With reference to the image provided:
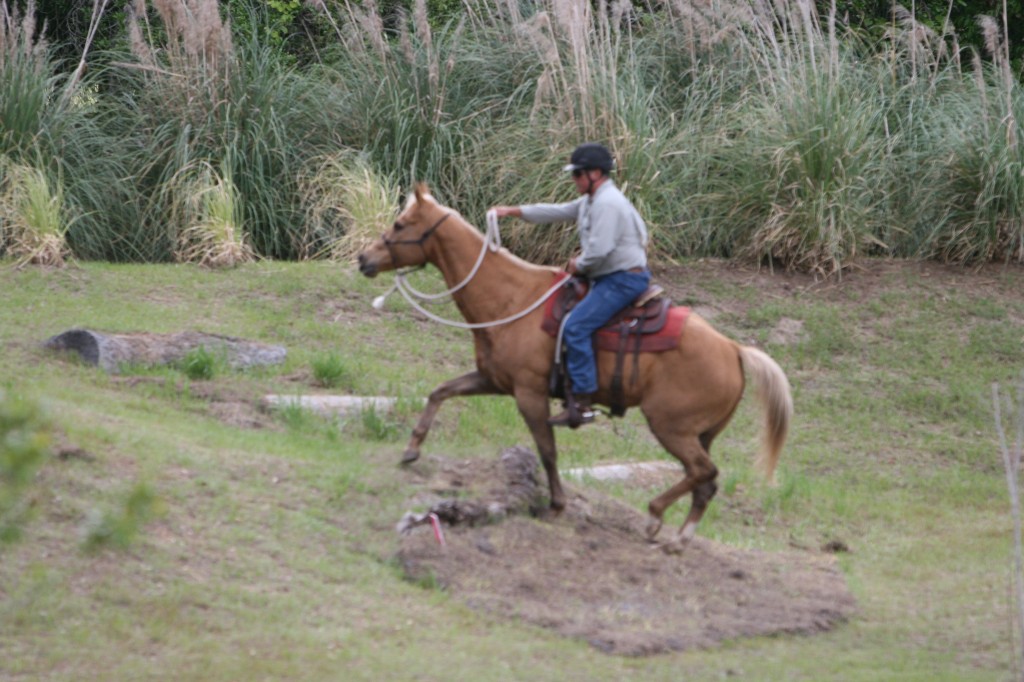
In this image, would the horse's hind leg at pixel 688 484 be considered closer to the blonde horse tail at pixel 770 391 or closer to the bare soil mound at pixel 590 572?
the bare soil mound at pixel 590 572

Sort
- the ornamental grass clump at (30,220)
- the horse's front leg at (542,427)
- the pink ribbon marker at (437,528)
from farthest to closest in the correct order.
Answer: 1. the ornamental grass clump at (30,220)
2. the horse's front leg at (542,427)
3. the pink ribbon marker at (437,528)

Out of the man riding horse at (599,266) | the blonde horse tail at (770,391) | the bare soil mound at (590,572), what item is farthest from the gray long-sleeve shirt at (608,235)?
the bare soil mound at (590,572)

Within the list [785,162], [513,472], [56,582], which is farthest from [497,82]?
[56,582]

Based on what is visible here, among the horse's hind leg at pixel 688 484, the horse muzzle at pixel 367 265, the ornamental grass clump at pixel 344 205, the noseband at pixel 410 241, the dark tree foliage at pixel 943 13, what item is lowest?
the horse's hind leg at pixel 688 484

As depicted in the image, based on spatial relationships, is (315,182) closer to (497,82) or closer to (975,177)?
(497,82)

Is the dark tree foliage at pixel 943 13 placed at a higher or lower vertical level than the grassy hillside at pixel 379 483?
higher

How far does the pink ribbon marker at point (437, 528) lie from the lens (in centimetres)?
757

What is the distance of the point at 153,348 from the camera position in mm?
10875

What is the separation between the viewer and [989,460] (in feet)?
38.0

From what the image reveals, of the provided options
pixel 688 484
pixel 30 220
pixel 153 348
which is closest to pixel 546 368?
pixel 688 484

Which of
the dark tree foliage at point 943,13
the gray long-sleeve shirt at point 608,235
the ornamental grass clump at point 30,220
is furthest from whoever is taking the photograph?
the dark tree foliage at point 943,13

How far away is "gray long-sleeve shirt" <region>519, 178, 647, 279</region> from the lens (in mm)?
7949

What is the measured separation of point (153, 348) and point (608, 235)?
455 cm

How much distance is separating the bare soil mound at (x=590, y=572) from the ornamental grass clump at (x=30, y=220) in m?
6.28
